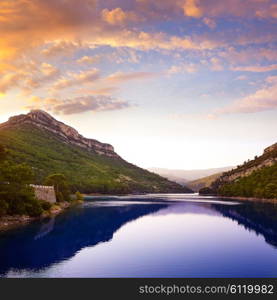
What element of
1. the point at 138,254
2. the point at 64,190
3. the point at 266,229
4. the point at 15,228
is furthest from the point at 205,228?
the point at 64,190

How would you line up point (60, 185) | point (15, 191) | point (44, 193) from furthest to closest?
point (60, 185) → point (44, 193) → point (15, 191)

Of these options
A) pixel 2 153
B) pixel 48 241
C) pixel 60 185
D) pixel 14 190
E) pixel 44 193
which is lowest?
pixel 48 241

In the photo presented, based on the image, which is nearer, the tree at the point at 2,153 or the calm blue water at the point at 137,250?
the calm blue water at the point at 137,250

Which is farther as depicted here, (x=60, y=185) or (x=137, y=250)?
(x=60, y=185)

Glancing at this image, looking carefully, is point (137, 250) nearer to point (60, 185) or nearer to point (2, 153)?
point (2, 153)

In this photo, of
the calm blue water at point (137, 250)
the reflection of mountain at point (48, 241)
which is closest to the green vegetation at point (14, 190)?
the calm blue water at point (137, 250)

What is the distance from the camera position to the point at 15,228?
70250 mm

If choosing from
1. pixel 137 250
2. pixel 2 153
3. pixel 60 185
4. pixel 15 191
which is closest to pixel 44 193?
pixel 60 185

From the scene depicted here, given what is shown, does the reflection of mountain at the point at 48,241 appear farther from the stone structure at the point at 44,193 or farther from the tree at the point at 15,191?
the stone structure at the point at 44,193

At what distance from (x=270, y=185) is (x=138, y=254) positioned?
5817 inches

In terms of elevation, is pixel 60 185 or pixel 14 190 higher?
pixel 60 185

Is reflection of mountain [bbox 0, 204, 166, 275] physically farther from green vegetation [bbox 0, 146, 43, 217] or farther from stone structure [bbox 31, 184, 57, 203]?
stone structure [bbox 31, 184, 57, 203]

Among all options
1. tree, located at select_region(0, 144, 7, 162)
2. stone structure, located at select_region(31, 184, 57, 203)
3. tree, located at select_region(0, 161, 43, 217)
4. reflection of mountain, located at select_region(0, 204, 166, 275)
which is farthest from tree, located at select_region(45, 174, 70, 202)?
tree, located at select_region(0, 144, 7, 162)

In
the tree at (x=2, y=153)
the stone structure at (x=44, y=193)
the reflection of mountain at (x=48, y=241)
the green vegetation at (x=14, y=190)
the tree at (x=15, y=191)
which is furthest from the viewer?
the stone structure at (x=44, y=193)
